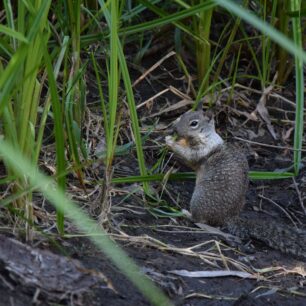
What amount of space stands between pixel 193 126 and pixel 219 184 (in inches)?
15.2

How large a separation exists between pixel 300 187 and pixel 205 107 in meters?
0.80

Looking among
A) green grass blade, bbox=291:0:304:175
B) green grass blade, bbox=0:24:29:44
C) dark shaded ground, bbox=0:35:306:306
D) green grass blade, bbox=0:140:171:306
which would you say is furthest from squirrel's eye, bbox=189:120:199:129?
green grass blade, bbox=0:24:29:44

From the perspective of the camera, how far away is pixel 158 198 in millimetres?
4246

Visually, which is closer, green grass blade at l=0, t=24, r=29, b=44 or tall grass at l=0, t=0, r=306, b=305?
green grass blade at l=0, t=24, r=29, b=44

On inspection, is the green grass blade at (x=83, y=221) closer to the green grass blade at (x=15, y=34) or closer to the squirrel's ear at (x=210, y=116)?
the green grass blade at (x=15, y=34)

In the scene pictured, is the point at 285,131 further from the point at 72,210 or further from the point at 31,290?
the point at 72,210

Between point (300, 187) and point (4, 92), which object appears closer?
point (4, 92)

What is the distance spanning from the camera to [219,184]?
4.21m

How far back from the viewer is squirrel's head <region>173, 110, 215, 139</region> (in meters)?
4.43

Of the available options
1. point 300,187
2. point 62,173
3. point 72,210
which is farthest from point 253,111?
point 72,210

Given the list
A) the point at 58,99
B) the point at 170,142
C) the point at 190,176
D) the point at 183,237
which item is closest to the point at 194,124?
the point at 170,142

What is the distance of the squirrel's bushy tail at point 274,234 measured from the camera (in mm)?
3979

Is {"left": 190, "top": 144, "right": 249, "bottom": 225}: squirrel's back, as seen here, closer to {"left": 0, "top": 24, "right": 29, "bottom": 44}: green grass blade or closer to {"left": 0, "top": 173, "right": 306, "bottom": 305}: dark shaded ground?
{"left": 0, "top": 173, "right": 306, "bottom": 305}: dark shaded ground

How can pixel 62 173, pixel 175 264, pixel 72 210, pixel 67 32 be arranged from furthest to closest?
1. pixel 67 32
2. pixel 175 264
3. pixel 62 173
4. pixel 72 210
